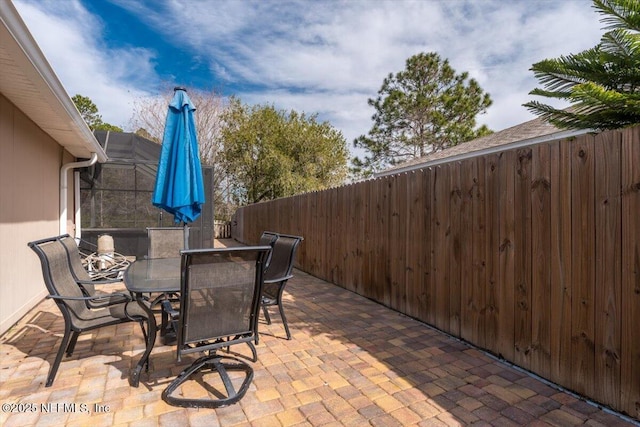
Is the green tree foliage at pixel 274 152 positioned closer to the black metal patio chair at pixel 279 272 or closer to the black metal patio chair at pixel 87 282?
the black metal patio chair at pixel 279 272

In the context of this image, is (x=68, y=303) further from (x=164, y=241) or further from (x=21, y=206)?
(x=21, y=206)

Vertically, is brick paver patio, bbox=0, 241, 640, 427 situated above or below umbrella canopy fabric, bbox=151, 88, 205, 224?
below

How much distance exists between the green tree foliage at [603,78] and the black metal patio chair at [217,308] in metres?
2.59

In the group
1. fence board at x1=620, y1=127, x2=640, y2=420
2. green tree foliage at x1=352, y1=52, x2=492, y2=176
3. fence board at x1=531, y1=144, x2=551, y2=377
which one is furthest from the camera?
green tree foliage at x1=352, y1=52, x2=492, y2=176

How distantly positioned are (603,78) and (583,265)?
1.44m

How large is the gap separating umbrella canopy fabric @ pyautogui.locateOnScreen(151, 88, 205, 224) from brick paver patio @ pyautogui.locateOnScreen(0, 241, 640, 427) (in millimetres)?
1554

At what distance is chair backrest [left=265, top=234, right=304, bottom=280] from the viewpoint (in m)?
3.60

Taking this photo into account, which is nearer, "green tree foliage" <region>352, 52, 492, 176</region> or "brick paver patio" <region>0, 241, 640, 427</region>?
"brick paver patio" <region>0, 241, 640, 427</region>

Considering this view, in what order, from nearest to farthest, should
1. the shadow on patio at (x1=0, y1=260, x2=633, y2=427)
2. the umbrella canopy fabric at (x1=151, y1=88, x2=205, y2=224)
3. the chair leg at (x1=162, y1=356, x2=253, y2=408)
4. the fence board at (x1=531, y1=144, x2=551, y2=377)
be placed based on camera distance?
the shadow on patio at (x1=0, y1=260, x2=633, y2=427), the chair leg at (x1=162, y1=356, x2=253, y2=408), the fence board at (x1=531, y1=144, x2=551, y2=377), the umbrella canopy fabric at (x1=151, y1=88, x2=205, y2=224)

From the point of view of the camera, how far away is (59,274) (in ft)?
9.19

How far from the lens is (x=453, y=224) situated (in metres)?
3.52

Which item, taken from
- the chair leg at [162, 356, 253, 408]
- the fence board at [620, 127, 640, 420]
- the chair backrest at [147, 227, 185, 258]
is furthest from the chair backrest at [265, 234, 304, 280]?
the fence board at [620, 127, 640, 420]

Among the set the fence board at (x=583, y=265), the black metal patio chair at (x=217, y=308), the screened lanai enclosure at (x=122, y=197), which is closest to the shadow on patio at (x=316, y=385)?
the black metal patio chair at (x=217, y=308)

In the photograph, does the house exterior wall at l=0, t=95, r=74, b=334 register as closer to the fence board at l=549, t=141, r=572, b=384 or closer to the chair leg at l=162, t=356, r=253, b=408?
the chair leg at l=162, t=356, r=253, b=408
